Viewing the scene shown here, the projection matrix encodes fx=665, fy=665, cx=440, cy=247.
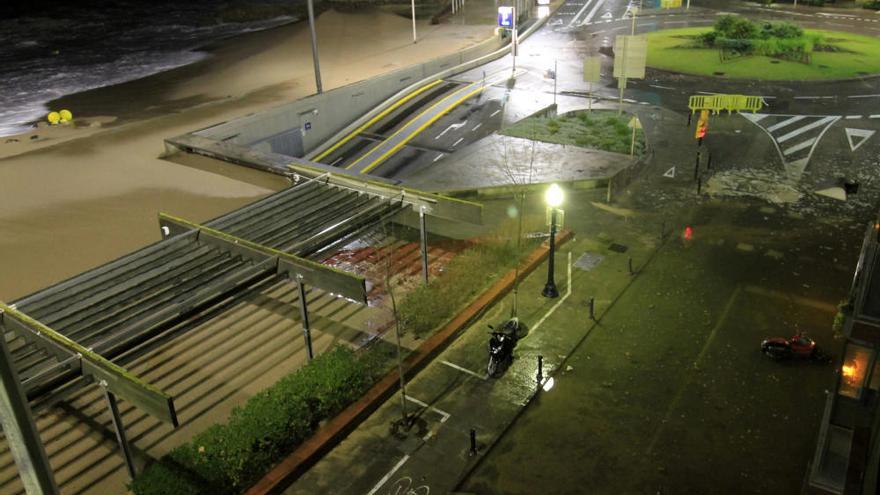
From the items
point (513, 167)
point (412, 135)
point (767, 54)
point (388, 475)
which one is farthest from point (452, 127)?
point (767, 54)

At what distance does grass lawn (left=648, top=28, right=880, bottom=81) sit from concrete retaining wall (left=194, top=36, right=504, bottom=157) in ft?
67.2

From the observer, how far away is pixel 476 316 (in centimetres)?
1925

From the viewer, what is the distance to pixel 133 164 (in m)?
27.4

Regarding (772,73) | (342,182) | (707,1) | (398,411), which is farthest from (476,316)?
(707,1)

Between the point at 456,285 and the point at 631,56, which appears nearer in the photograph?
the point at 456,285

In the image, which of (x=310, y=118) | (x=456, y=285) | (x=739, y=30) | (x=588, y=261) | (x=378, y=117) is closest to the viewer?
(x=456, y=285)

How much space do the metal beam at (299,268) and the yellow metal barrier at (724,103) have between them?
30.1m

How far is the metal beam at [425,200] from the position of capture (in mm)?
18234

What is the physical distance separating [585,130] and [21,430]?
31727 mm

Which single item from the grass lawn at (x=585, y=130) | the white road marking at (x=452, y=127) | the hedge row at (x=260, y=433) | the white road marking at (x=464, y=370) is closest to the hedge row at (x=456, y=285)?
the white road marking at (x=464, y=370)

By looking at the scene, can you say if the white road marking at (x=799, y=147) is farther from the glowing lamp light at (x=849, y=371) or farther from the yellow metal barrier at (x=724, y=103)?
the glowing lamp light at (x=849, y=371)

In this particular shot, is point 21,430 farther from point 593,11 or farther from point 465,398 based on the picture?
point 593,11

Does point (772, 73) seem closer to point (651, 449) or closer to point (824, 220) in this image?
point (824, 220)

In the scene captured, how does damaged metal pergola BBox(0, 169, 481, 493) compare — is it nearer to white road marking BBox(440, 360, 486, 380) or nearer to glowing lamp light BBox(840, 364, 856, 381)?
white road marking BBox(440, 360, 486, 380)
